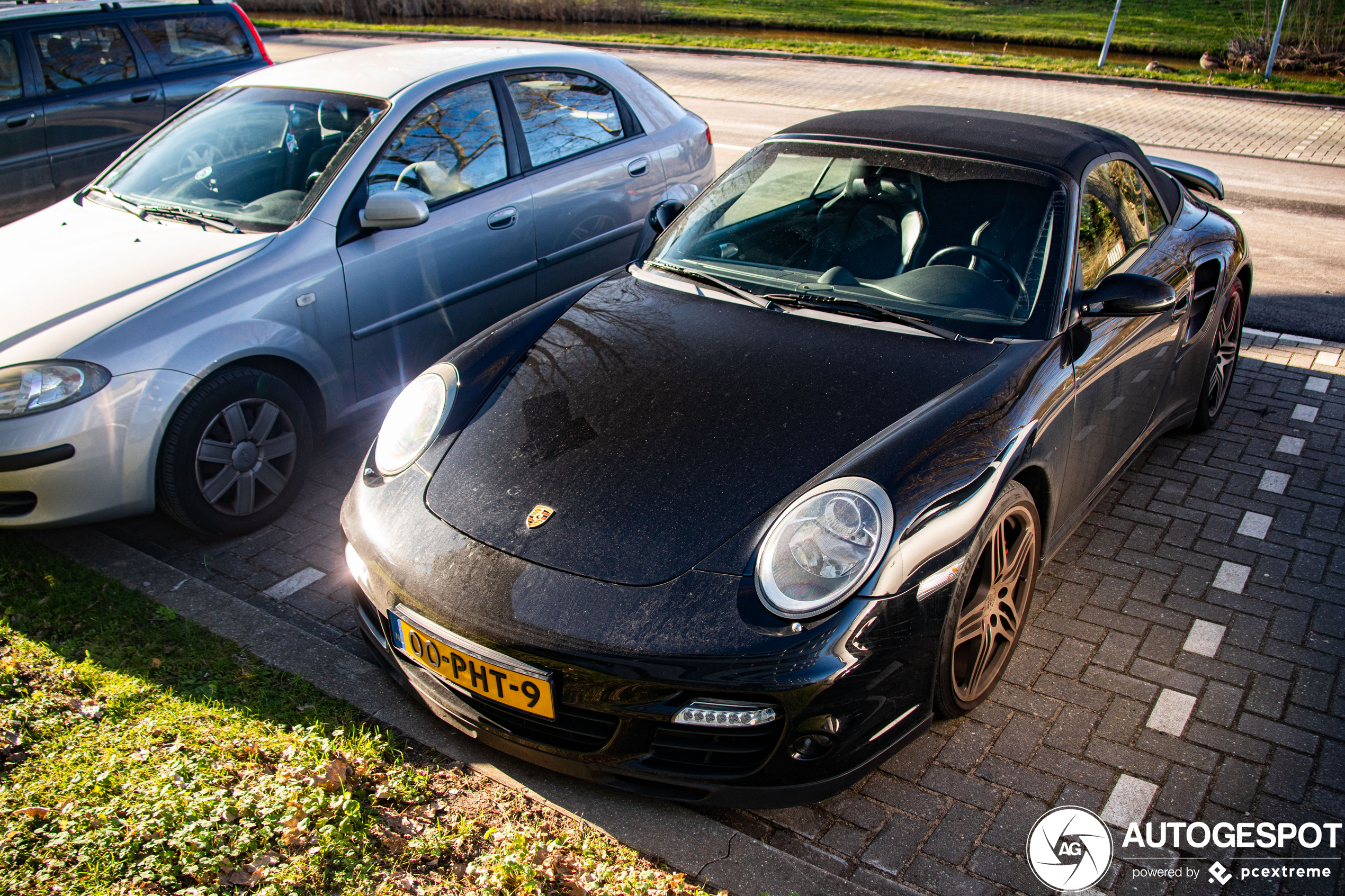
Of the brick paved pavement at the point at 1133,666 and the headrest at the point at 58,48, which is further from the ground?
the headrest at the point at 58,48

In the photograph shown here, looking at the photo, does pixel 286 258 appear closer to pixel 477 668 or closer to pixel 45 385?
pixel 45 385

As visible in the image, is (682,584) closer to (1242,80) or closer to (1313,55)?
(1242,80)

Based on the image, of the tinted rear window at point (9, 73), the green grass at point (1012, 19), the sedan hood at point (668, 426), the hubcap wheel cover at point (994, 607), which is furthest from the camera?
the green grass at point (1012, 19)

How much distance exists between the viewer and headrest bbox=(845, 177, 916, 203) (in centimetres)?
362

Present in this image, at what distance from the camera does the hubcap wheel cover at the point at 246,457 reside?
3787 millimetres

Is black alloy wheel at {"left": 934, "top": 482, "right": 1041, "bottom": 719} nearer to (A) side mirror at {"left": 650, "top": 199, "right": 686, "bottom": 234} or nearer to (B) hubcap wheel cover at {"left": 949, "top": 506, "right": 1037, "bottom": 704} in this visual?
(B) hubcap wheel cover at {"left": 949, "top": 506, "right": 1037, "bottom": 704}

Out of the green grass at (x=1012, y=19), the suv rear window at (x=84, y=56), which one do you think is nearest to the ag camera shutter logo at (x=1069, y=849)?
the suv rear window at (x=84, y=56)

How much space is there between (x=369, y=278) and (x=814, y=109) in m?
9.53

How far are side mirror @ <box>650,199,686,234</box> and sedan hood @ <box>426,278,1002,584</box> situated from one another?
35.6 inches

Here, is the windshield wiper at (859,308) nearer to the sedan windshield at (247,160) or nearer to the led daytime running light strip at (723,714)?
the led daytime running light strip at (723,714)

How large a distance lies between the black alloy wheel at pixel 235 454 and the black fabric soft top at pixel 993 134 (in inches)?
92.1

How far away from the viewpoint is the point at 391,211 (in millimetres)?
4109

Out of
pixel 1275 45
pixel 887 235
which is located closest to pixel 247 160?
pixel 887 235

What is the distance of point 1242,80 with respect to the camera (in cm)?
1480
